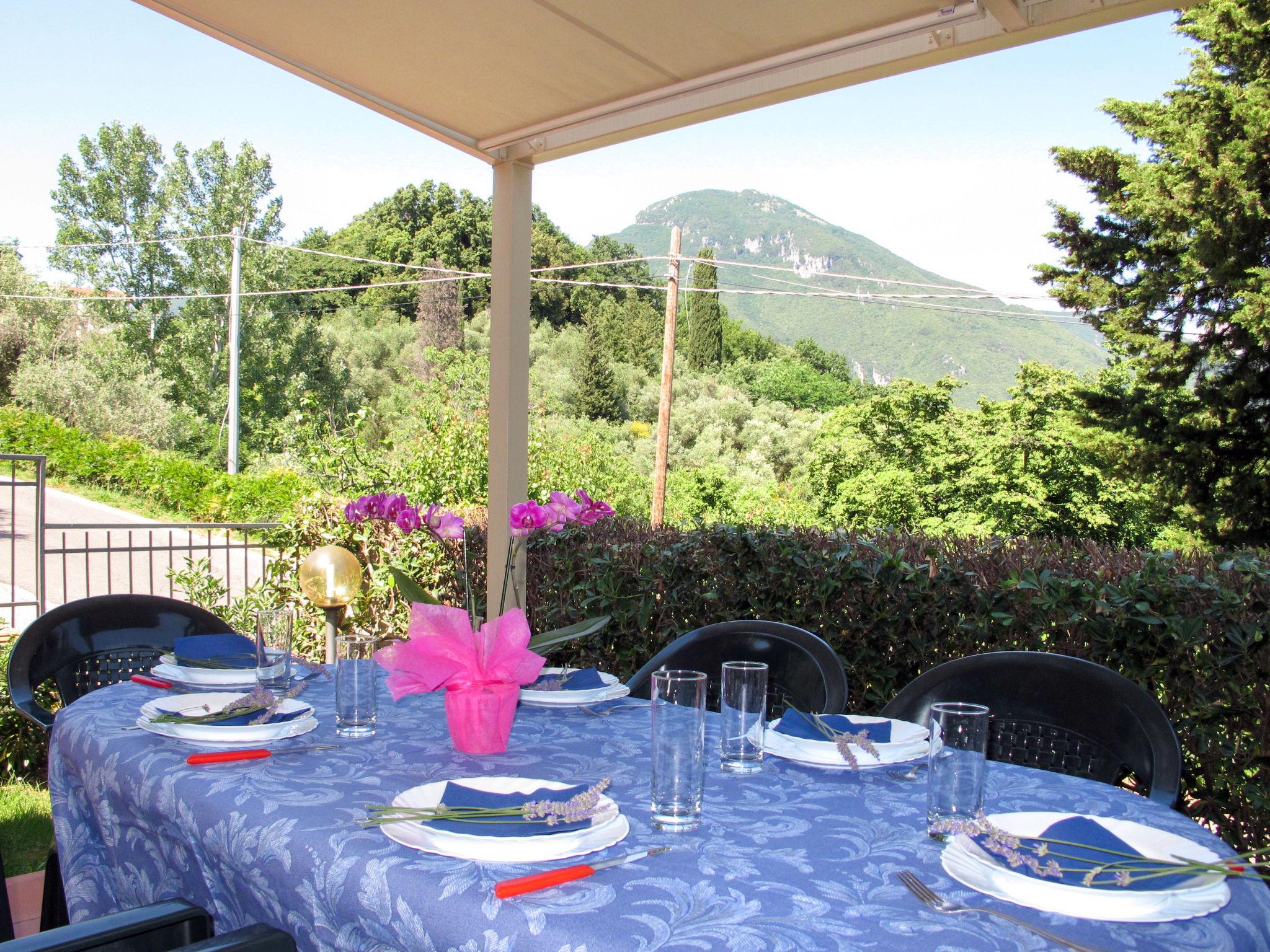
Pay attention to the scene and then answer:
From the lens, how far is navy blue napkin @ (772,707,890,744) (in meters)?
1.40

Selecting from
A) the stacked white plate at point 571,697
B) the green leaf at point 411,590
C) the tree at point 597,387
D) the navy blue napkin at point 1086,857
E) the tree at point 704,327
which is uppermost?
the tree at point 704,327

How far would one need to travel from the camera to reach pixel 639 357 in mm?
21594

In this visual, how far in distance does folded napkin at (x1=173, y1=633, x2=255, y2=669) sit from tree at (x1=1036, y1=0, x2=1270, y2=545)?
9748mm

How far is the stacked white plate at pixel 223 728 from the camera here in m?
1.37

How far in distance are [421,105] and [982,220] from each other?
1105 inches

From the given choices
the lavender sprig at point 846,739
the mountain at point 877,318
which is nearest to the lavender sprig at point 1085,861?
the lavender sprig at point 846,739

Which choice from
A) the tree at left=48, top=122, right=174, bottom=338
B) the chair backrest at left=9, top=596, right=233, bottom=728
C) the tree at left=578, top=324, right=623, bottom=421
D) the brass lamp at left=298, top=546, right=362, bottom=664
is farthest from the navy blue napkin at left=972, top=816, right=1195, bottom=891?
the tree at left=48, top=122, right=174, bottom=338

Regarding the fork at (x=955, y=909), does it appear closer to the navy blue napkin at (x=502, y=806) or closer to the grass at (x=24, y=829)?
the navy blue napkin at (x=502, y=806)

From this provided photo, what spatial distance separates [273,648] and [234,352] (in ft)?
70.2

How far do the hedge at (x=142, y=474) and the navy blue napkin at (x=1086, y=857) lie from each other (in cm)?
1520

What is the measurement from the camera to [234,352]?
2125cm

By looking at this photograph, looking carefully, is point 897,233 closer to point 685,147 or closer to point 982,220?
point 982,220

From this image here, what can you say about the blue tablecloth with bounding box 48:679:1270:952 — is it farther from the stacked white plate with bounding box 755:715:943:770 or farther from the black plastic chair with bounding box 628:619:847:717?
the black plastic chair with bounding box 628:619:847:717

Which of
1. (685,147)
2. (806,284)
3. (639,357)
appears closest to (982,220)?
(806,284)
